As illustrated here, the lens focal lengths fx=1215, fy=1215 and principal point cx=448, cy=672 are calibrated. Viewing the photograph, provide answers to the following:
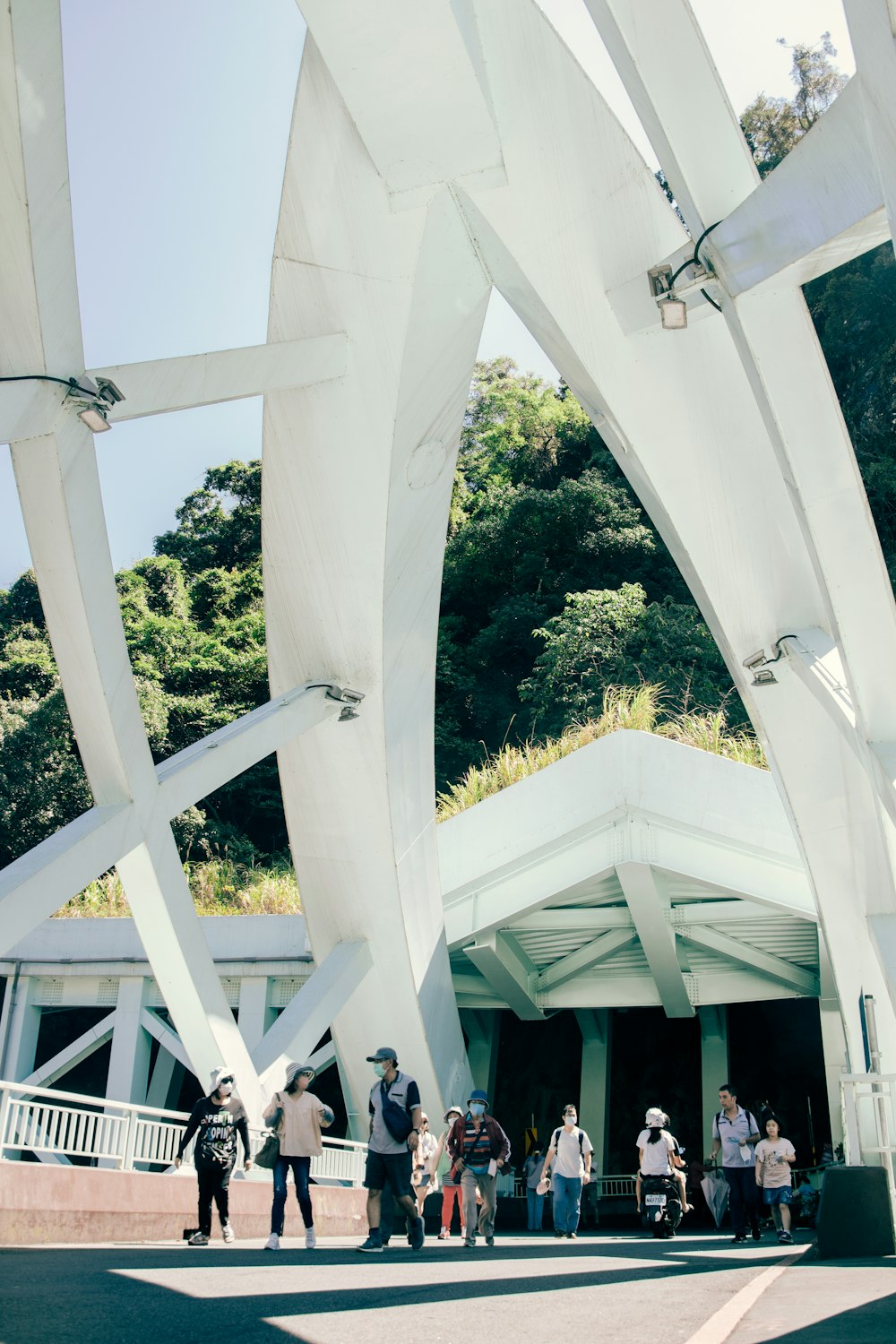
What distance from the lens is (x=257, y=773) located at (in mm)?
34625

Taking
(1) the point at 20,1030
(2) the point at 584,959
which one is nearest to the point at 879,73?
(2) the point at 584,959

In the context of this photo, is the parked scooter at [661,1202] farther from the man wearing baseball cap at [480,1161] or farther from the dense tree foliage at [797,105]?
the dense tree foliage at [797,105]

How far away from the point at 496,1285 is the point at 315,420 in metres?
8.75

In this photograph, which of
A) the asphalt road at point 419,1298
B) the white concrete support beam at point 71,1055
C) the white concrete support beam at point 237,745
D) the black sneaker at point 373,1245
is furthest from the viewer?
the white concrete support beam at point 71,1055

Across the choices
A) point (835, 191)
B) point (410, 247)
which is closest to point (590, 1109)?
point (410, 247)

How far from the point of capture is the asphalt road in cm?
389

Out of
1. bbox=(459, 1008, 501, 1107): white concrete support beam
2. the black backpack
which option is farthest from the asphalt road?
bbox=(459, 1008, 501, 1107): white concrete support beam

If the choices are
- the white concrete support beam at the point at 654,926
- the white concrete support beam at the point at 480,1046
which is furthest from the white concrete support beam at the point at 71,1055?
the white concrete support beam at the point at 654,926

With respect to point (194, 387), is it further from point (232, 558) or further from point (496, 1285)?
point (232, 558)

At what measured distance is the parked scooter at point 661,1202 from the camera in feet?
36.7

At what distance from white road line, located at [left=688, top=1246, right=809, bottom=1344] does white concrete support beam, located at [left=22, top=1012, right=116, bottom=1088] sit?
1407 cm

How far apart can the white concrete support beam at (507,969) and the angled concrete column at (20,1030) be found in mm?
7087

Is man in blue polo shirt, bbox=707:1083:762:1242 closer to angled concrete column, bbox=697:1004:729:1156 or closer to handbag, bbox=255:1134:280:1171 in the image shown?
handbag, bbox=255:1134:280:1171

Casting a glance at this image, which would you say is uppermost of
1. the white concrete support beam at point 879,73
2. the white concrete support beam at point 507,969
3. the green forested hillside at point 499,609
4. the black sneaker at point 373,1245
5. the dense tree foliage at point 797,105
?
the dense tree foliage at point 797,105
